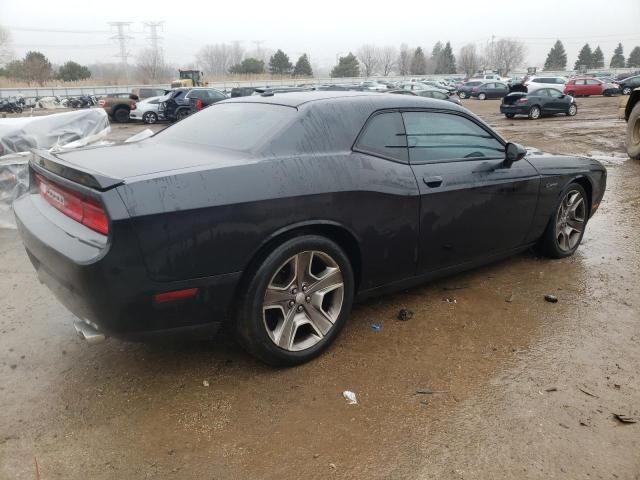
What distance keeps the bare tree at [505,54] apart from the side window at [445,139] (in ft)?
424

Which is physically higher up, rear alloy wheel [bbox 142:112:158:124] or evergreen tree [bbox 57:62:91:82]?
evergreen tree [bbox 57:62:91:82]

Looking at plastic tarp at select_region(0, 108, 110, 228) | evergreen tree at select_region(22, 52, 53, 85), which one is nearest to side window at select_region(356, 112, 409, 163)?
plastic tarp at select_region(0, 108, 110, 228)

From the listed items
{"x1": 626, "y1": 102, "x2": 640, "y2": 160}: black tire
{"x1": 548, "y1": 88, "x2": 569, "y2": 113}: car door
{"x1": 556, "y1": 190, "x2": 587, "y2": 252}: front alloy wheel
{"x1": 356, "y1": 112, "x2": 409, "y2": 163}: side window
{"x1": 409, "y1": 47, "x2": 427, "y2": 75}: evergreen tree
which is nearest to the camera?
{"x1": 356, "y1": 112, "x2": 409, "y2": 163}: side window

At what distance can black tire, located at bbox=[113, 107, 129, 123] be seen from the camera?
932 inches

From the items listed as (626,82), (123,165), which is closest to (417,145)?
(123,165)

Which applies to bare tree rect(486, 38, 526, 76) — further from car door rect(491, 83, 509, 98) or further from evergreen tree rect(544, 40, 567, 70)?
car door rect(491, 83, 509, 98)

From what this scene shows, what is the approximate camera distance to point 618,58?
110000 millimetres

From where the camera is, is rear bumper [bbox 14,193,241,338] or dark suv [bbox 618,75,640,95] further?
dark suv [bbox 618,75,640,95]

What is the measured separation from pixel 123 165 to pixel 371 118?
1551 millimetres

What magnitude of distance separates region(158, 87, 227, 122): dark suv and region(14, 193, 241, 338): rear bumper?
19594mm

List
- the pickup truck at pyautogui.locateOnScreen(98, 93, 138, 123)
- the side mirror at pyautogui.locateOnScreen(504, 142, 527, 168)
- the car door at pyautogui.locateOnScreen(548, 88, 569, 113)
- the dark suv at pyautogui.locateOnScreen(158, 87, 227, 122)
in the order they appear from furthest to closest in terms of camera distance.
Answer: the pickup truck at pyautogui.locateOnScreen(98, 93, 138, 123)
the car door at pyautogui.locateOnScreen(548, 88, 569, 113)
the dark suv at pyautogui.locateOnScreen(158, 87, 227, 122)
the side mirror at pyautogui.locateOnScreen(504, 142, 527, 168)

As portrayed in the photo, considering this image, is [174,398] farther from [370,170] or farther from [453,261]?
[453,261]

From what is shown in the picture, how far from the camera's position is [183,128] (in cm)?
363

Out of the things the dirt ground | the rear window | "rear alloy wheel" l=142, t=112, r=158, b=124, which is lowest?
the dirt ground
